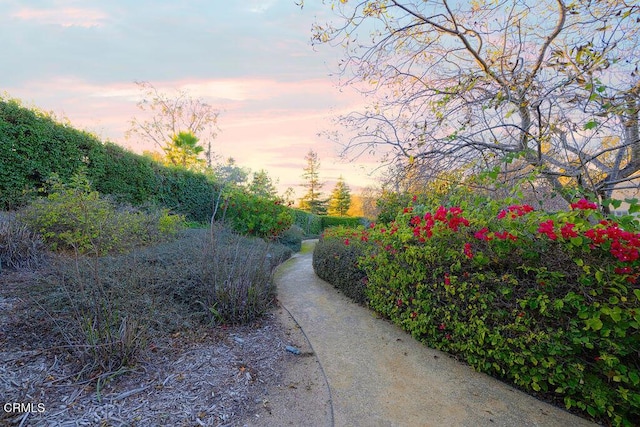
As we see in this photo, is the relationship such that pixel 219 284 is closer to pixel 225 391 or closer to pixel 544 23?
pixel 225 391

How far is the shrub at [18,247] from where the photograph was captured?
385cm

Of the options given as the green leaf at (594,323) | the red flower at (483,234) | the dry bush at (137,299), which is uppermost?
the red flower at (483,234)

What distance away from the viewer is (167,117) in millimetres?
19750

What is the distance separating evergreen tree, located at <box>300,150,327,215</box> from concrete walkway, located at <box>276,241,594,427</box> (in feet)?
102

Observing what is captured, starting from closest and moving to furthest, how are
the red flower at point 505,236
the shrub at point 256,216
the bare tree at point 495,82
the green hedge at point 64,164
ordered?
the red flower at point 505,236 → the bare tree at point 495,82 → the green hedge at point 64,164 → the shrub at point 256,216

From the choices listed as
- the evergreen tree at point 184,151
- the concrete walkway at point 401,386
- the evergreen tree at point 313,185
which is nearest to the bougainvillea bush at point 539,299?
the concrete walkway at point 401,386

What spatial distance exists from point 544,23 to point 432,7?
1402 mm

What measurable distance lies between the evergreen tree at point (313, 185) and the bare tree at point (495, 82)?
30.5 metres

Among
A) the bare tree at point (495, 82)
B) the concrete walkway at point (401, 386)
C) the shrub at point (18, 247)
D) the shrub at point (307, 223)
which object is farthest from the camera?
the shrub at point (307, 223)

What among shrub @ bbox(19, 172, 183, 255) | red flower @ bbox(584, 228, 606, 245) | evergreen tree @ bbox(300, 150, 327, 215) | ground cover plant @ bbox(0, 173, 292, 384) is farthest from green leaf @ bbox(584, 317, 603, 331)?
evergreen tree @ bbox(300, 150, 327, 215)

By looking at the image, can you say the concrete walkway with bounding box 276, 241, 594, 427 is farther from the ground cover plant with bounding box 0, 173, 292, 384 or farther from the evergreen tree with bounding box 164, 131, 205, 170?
the evergreen tree with bounding box 164, 131, 205, 170

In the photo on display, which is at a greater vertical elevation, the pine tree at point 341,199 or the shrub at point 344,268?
the pine tree at point 341,199

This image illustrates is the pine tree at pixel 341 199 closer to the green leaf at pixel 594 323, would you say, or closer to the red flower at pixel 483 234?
the red flower at pixel 483 234

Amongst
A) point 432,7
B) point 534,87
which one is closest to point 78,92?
point 432,7
